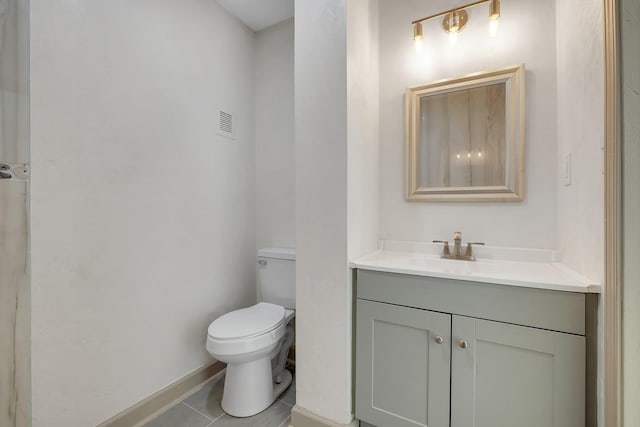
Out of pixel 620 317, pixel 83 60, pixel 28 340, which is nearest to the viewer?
→ pixel 620 317

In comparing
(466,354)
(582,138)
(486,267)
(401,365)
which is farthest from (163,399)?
(582,138)

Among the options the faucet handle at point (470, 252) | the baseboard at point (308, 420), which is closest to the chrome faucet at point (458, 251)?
the faucet handle at point (470, 252)

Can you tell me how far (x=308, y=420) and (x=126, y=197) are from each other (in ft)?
4.89

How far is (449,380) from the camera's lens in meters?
1.13

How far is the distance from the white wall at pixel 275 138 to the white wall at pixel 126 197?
0.23 m

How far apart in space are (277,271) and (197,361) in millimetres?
770

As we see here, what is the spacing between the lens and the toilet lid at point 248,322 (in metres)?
1.48

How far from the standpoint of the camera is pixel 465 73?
147cm

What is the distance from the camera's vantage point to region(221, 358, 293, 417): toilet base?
152 cm

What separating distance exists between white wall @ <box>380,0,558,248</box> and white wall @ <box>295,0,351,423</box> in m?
0.49

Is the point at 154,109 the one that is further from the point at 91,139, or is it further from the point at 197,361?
the point at 197,361

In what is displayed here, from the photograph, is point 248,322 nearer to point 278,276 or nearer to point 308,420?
point 278,276

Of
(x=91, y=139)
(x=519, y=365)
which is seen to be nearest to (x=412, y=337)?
(x=519, y=365)

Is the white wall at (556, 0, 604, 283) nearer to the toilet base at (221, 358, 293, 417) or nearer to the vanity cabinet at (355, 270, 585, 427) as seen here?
the vanity cabinet at (355, 270, 585, 427)
